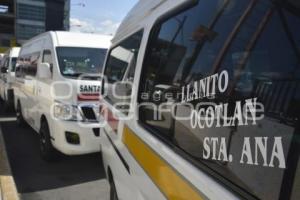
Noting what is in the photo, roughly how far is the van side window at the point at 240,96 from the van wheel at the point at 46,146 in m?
4.80

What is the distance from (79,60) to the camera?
6777mm

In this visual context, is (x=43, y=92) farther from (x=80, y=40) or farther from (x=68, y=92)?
(x=80, y=40)

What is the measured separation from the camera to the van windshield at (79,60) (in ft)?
21.5

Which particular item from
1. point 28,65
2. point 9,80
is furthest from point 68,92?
point 9,80

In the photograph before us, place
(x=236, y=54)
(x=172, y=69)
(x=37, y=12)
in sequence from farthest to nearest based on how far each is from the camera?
(x=37, y=12), (x=172, y=69), (x=236, y=54)

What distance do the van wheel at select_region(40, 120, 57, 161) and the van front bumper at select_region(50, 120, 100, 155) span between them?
1.77 ft

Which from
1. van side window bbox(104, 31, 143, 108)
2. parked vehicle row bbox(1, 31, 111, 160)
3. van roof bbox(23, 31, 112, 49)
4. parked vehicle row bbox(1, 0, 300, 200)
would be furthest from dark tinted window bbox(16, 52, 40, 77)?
parked vehicle row bbox(1, 0, 300, 200)

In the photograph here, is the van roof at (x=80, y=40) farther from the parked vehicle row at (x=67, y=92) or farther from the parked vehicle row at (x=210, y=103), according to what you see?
the parked vehicle row at (x=210, y=103)

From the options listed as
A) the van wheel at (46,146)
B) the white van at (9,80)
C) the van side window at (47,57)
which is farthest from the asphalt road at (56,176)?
the white van at (9,80)

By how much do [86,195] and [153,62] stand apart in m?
3.13

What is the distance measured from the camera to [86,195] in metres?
5.18

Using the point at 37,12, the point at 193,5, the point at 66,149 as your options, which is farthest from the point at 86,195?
the point at 37,12

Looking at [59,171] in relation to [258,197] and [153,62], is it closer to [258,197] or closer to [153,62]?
[153,62]

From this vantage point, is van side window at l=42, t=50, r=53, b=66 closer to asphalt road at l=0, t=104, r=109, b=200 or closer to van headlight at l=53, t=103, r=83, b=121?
van headlight at l=53, t=103, r=83, b=121
